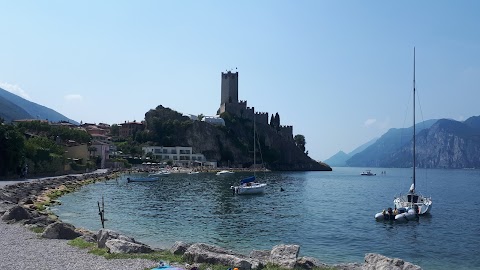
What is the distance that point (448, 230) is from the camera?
3591 cm

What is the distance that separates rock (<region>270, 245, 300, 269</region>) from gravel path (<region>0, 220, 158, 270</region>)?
14.9ft

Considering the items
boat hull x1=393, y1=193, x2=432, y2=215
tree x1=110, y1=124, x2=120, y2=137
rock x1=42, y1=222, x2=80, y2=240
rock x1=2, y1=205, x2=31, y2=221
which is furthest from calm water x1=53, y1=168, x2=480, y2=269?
tree x1=110, y1=124, x2=120, y2=137

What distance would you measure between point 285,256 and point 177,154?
16278 centimetres

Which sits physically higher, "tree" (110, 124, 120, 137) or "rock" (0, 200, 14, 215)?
"tree" (110, 124, 120, 137)

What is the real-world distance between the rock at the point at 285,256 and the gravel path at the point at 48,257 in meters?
4.55

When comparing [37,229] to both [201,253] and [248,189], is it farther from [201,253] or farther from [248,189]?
[248,189]

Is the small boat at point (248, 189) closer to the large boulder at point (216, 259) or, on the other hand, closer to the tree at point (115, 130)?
the large boulder at point (216, 259)

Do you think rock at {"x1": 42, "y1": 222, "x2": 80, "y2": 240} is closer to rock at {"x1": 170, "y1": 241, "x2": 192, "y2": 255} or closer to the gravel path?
the gravel path

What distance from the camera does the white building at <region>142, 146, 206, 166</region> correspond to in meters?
170

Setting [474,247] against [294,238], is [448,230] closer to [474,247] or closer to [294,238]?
[474,247]

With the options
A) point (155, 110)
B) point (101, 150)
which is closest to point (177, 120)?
point (155, 110)

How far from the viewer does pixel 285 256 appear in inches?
660

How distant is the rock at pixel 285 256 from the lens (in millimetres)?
16078

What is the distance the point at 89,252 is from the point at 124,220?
20.1 meters
